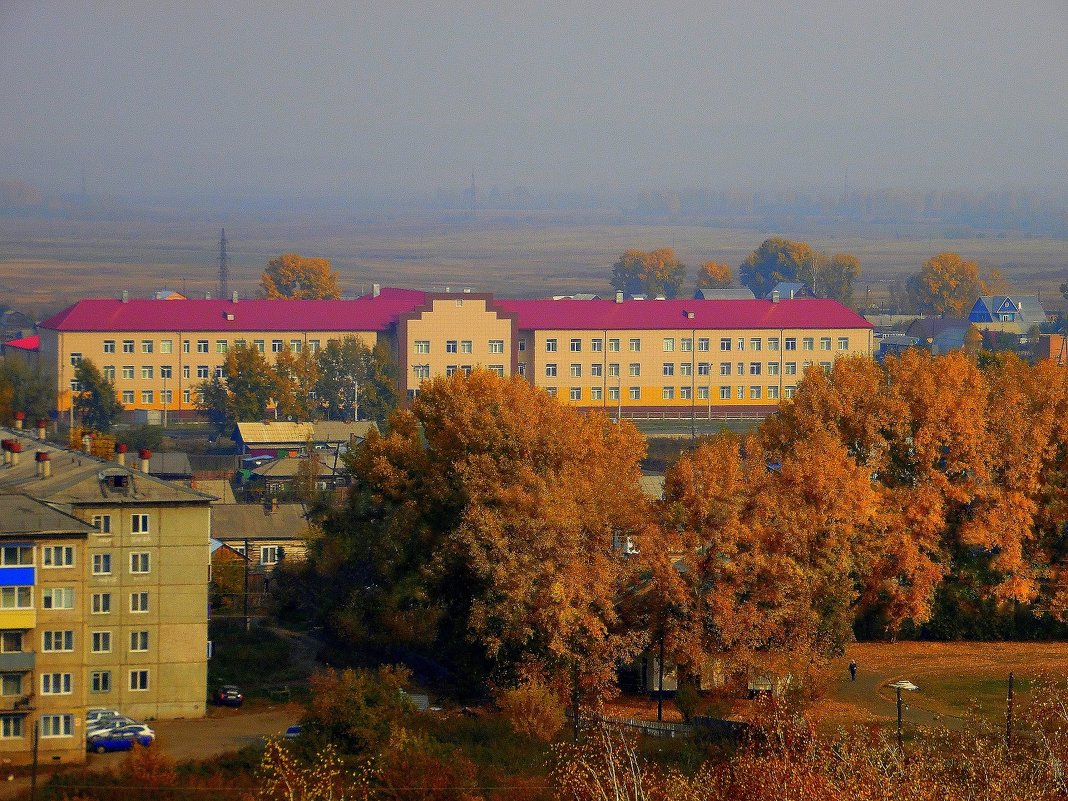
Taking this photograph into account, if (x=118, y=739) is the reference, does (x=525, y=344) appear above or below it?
above

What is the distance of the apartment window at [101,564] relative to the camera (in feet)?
53.9

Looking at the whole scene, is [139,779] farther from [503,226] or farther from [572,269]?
[503,226]

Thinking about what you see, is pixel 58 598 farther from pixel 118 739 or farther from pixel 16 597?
pixel 118 739

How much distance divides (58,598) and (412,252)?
438 ft

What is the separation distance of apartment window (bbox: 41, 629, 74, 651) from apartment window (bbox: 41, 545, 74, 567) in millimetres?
590

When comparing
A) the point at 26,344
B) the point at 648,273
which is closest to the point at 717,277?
the point at 648,273

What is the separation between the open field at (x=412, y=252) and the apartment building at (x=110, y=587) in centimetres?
6959

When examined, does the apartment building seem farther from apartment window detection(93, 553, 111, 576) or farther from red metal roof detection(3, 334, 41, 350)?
red metal roof detection(3, 334, 41, 350)

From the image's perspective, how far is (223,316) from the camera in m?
44.6

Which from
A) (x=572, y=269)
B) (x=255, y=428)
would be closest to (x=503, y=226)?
(x=572, y=269)

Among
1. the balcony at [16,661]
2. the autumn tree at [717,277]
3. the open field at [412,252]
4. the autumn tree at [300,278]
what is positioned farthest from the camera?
the open field at [412,252]

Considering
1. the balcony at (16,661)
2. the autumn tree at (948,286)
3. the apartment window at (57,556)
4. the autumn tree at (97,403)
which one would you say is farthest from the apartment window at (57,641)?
the autumn tree at (948,286)

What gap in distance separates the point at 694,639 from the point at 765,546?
1.31m

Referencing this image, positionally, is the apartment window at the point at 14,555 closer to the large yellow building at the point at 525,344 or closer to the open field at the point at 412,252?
the large yellow building at the point at 525,344
